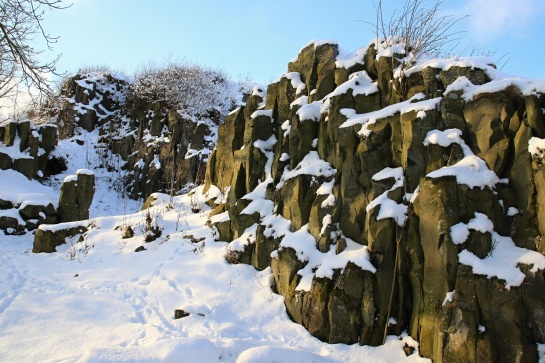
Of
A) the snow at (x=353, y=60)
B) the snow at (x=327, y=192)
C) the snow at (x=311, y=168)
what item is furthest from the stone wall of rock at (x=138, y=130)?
the snow at (x=327, y=192)

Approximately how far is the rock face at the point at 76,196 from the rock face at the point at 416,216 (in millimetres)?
7779

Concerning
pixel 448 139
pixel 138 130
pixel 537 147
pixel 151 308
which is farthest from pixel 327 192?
pixel 138 130

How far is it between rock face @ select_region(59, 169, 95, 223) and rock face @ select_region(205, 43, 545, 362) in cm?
778

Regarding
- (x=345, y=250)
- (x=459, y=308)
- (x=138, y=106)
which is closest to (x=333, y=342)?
(x=345, y=250)

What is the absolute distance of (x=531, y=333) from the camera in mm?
4480

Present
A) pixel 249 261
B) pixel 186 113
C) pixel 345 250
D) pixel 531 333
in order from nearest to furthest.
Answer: pixel 531 333 → pixel 345 250 → pixel 249 261 → pixel 186 113

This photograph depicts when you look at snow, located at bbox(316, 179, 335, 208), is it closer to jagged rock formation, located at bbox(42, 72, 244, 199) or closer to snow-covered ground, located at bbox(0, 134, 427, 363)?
snow-covered ground, located at bbox(0, 134, 427, 363)

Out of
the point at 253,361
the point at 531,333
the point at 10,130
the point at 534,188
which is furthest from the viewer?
the point at 10,130

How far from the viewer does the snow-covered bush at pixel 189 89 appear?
73.5ft

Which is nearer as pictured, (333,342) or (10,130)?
(333,342)

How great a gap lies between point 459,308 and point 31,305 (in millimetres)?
6716

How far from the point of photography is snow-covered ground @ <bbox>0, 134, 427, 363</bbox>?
4465 millimetres

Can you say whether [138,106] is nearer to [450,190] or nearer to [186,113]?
[186,113]

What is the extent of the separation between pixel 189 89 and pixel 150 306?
1795 centimetres
